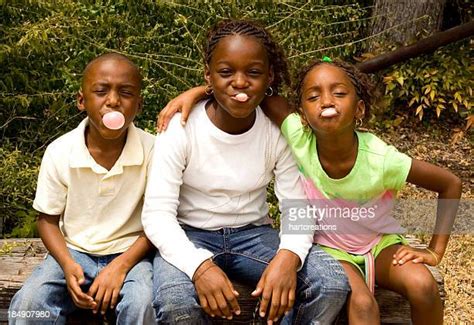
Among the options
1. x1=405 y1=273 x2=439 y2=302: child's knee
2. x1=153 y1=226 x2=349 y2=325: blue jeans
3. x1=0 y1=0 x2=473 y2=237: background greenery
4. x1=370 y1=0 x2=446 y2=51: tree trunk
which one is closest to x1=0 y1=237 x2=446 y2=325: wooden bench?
x1=153 y1=226 x2=349 y2=325: blue jeans

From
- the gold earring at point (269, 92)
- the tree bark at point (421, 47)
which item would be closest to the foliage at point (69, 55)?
the tree bark at point (421, 47)

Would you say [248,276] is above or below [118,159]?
below

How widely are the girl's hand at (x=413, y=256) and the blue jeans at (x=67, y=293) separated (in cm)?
84

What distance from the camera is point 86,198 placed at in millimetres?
2672

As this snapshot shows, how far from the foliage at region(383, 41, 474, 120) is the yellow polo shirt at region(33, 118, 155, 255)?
3.04m

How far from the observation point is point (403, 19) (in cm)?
549

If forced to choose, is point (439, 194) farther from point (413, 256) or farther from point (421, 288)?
point (421, 288)

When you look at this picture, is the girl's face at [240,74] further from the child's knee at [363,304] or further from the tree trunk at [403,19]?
the tree trunk at [403,19]

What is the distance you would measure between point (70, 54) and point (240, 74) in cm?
192

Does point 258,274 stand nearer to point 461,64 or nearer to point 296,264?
point 296,264

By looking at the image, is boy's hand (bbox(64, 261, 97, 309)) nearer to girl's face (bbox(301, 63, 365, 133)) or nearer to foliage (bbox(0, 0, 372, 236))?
girl's face (bbox(301, 63, 365, 133))

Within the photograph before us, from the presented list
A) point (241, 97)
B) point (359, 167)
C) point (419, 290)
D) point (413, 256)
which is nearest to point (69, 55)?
point (241, 97)

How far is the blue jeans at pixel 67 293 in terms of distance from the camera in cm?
244

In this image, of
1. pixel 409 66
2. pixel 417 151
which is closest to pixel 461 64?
pixel 409 66
